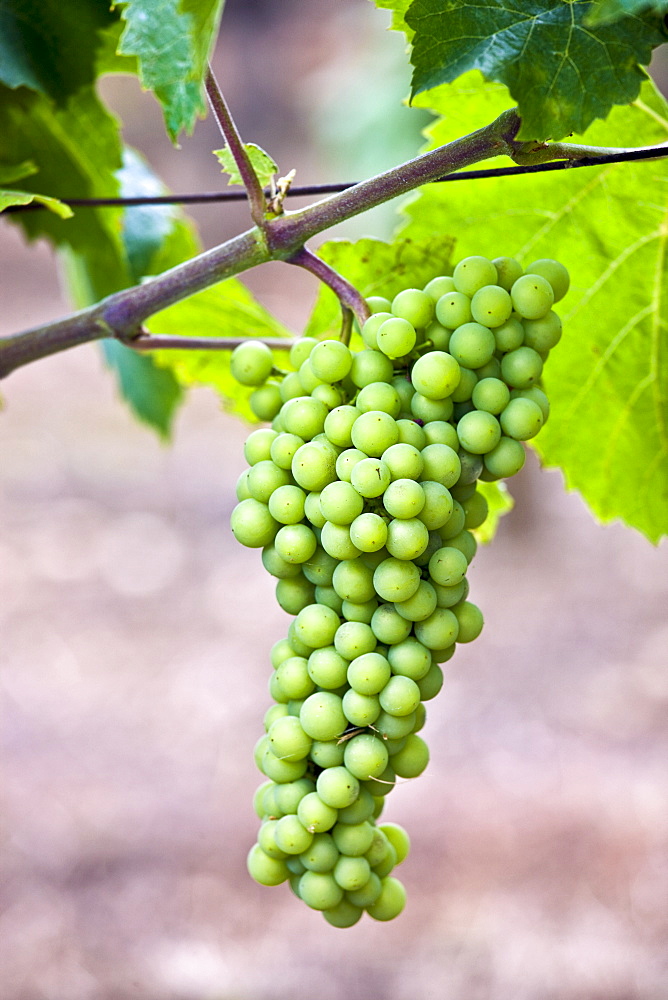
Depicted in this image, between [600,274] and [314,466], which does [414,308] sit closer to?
[314,466]

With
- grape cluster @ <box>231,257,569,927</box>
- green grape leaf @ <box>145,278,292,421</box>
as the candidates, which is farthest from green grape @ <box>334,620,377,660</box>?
green grape leaf @ <box>145,278,292,421</box>

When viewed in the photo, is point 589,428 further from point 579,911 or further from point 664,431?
point 579,911

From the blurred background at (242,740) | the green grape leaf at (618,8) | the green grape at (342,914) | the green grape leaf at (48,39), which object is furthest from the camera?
the blurred background at (242,740)

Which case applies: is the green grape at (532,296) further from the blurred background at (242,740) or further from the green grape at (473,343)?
the blurred background at (242,740)

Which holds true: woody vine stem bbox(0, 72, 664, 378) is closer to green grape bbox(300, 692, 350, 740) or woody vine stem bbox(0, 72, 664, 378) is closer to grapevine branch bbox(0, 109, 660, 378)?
grapevine branch bbox(0, 109, 660, 378)

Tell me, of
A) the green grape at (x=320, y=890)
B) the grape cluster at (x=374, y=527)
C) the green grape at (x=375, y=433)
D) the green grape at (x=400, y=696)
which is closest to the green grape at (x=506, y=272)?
the grape cluster at (x=374, y=527)

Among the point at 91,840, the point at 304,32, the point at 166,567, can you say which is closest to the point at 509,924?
the point at 91,840
